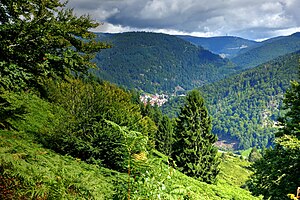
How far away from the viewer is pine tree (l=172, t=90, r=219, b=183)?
33125 mm

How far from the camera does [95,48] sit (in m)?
11.0

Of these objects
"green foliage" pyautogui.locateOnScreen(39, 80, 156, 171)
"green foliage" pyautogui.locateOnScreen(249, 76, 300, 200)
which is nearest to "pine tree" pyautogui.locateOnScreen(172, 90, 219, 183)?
"green foliage" pyautogui.locateOnScreen(249, 76, 300, 200)

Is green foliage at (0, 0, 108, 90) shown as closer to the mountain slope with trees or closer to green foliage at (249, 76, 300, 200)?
the mountain slope with trees

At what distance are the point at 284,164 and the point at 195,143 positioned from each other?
60.7 ft

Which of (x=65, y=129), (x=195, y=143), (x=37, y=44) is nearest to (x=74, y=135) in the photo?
(x=65, y=129)

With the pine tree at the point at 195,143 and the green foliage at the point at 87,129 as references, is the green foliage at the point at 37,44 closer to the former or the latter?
the green foliage at the point at 87,129

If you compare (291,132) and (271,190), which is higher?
(291,132)

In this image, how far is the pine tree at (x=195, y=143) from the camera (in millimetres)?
33125

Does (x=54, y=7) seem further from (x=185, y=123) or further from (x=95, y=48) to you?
(x=185, y=123)

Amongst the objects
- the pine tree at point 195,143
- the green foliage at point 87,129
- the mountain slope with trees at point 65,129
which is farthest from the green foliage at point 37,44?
the pine tree at point 195,143

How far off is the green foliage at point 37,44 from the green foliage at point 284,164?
10896 millimetres

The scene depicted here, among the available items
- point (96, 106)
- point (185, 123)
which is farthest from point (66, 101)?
point (185, 123)

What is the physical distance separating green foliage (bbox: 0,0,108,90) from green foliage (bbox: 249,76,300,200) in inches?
429

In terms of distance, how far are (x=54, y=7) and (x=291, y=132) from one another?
559 inches
